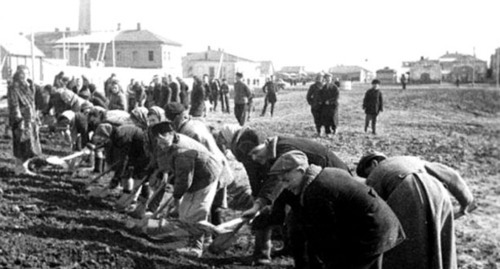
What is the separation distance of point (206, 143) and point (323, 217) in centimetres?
312

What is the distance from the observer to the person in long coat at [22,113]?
29.0ft

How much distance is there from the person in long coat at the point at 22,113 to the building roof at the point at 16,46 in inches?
1429

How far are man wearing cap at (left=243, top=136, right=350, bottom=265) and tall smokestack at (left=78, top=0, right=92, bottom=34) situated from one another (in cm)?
6957

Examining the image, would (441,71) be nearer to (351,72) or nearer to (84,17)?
(351,72)

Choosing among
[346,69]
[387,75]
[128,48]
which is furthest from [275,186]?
[346,69]

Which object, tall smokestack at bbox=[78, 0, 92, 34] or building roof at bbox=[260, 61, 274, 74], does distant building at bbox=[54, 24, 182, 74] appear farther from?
building roof at bbox=[260, 61, 274, 74]

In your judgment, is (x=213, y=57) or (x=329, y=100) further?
(x=213, y=57)

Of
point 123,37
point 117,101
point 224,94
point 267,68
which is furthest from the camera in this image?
point 267,68

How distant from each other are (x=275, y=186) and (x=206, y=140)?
93.5 inches

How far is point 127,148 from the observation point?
7691 mm

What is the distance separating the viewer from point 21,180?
905 cm

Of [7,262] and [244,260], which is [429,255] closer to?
[244,260]

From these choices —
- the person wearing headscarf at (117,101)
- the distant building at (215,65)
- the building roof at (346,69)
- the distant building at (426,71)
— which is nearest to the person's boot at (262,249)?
the person wearing headscarf at (117,101)

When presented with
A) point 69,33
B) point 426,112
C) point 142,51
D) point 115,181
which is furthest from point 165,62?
point 115,181
